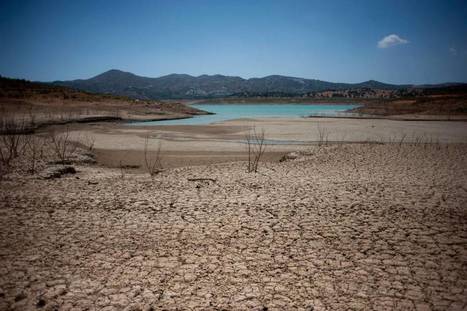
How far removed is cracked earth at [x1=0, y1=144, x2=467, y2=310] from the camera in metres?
3.59

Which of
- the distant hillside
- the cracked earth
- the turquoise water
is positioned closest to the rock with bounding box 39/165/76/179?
the cracked earth

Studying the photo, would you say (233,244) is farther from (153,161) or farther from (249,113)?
(249,113)

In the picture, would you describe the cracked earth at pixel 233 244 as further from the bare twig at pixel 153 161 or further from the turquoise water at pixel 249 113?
the turquoise water at pixel 249 113

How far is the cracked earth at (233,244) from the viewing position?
359cm

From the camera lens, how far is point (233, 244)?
4973 millimetres

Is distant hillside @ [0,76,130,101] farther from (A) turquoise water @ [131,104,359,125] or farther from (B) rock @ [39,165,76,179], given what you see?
(B) rock @ [39,165,76,179]

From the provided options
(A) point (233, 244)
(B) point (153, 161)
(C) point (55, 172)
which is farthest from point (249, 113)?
(A) point (233, 244)

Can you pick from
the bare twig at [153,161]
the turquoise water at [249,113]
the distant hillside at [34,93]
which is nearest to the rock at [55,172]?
the bare twig at [153,161]

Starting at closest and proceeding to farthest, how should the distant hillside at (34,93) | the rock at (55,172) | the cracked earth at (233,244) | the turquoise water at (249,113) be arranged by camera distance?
1. the cracked earth at (233,244)
2. the rock at (55,172)
3. the turquoise water at (249,113)
4. the distant hillside at (34,93)

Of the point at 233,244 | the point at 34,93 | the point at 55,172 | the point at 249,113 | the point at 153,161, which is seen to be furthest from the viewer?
the point at 249,113

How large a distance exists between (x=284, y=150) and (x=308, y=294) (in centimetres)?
1279

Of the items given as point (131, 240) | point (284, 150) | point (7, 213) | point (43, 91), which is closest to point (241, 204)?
point (131, 240)

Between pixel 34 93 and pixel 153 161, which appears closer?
pixel 153 161

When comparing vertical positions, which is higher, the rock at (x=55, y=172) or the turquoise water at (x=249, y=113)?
the turquoise water at (x=249, y=113)
